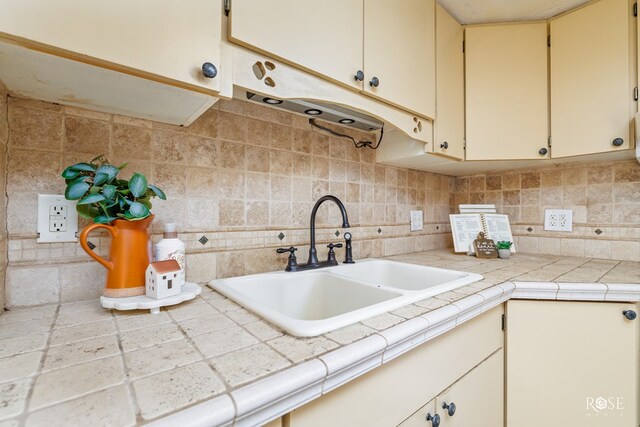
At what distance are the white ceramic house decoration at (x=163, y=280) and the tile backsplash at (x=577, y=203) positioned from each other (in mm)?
1860

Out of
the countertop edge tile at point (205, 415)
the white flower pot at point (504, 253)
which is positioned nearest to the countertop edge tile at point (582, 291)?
the white flower pot at point (504, 253)

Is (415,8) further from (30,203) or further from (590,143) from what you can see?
(30,203)

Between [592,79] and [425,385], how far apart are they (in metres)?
1.51

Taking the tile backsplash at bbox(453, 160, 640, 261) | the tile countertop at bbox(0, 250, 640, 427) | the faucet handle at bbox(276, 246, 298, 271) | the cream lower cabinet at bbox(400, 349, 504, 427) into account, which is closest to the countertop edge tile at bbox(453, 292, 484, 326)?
the tile countertop at bbox(0, 250, 640, 427)

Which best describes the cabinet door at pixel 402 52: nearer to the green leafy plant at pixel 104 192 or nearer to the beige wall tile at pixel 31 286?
the green leafy plant at pixel 104 192

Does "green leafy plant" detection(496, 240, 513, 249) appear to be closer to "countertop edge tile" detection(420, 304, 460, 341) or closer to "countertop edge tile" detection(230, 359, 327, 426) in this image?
"countertop edge tile" detection(420, 304, 460, 341)

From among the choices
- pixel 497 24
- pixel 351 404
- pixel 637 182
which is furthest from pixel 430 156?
pixel 351 404

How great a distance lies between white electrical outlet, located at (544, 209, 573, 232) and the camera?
1526mm

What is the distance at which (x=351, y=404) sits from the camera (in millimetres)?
505

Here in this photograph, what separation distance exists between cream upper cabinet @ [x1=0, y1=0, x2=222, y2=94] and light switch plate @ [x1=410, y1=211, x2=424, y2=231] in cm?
133

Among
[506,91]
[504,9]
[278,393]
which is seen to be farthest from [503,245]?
[278,393]

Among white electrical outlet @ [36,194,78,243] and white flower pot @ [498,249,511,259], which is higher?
white electrical outlet @ [36,194,78,243]

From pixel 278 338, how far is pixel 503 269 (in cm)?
108

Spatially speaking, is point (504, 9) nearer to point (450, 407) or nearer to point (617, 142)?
point (617, 142)
